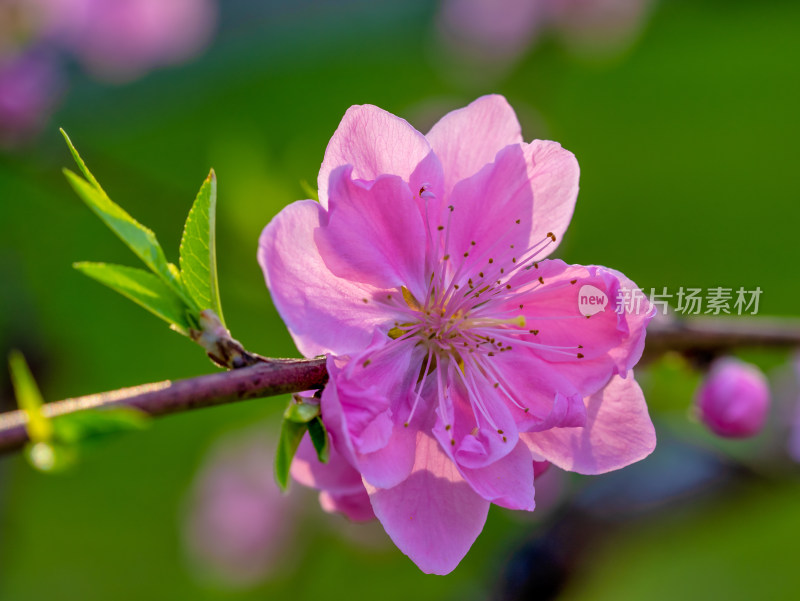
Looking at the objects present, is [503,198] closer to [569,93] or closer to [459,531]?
[459,531]

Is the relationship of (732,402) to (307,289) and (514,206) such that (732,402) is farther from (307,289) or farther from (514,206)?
(307,289)

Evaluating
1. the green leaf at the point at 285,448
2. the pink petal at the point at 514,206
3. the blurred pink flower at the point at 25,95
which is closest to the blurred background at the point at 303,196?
the blurred pink flower at the point at 25,95

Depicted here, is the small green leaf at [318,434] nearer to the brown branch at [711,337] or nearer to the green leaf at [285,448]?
the green leaf at [285,448]

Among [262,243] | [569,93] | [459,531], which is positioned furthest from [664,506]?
[569,93]

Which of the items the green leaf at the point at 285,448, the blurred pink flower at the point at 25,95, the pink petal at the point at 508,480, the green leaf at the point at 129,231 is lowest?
the green leaf at the point at 285,448

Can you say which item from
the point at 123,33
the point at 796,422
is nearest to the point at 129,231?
the point at 796,422
